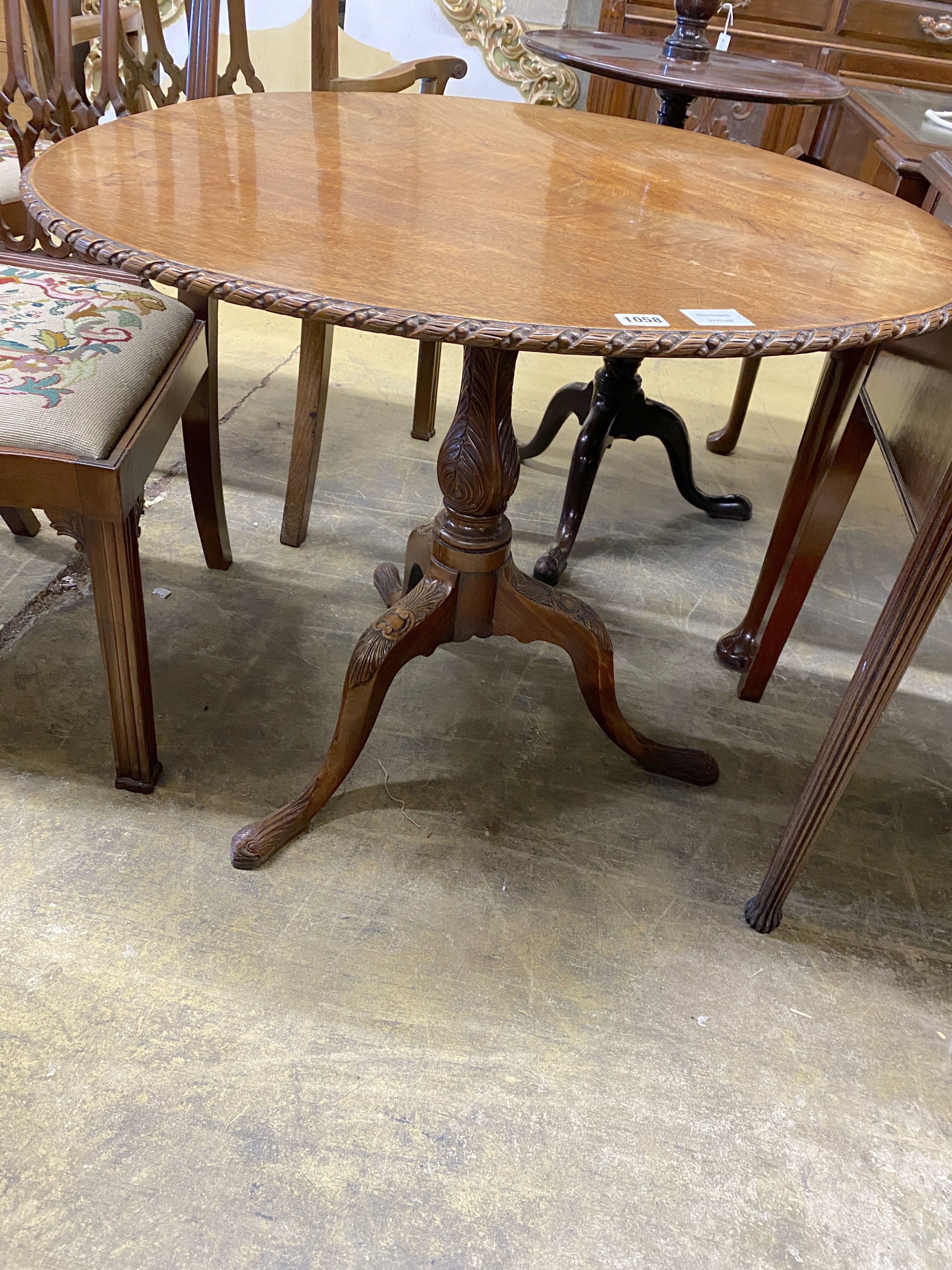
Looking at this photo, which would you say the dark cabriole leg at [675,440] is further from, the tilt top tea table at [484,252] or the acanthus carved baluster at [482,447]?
→ the acanthus carved baluster at [482,447]

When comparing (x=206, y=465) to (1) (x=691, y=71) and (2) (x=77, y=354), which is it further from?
(1) (x=691, y=71)

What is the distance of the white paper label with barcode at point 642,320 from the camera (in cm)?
76

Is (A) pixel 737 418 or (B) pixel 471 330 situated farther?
(A) pixel 737 418

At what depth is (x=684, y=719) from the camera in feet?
5.17

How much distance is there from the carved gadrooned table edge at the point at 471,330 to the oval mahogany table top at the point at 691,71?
1042 millimetres

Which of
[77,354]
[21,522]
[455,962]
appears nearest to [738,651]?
[455,962]

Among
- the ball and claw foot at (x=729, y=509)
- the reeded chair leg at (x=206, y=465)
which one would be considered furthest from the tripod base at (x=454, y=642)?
the ball and claw foot at (x=729, y=509)

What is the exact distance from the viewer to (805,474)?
1526 mm

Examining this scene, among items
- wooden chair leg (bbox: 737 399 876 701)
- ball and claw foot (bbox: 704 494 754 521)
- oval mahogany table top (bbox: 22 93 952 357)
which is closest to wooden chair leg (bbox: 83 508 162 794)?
oval mahogany table top (bbox: 22 93 952 357)

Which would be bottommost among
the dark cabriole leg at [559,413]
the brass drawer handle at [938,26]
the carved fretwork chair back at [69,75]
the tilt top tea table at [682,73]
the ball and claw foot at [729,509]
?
the ball and claw foot at [729,509]

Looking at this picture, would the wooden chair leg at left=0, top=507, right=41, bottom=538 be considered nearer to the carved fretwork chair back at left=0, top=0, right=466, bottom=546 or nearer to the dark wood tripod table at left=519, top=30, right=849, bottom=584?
the carved fretwork chair back at left=0, top=0, right=466, bottom=546

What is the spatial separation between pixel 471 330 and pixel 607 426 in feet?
3.99

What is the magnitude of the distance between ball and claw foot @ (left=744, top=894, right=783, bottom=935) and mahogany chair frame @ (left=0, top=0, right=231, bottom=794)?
0.84 m

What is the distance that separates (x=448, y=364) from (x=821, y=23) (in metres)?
1.54
